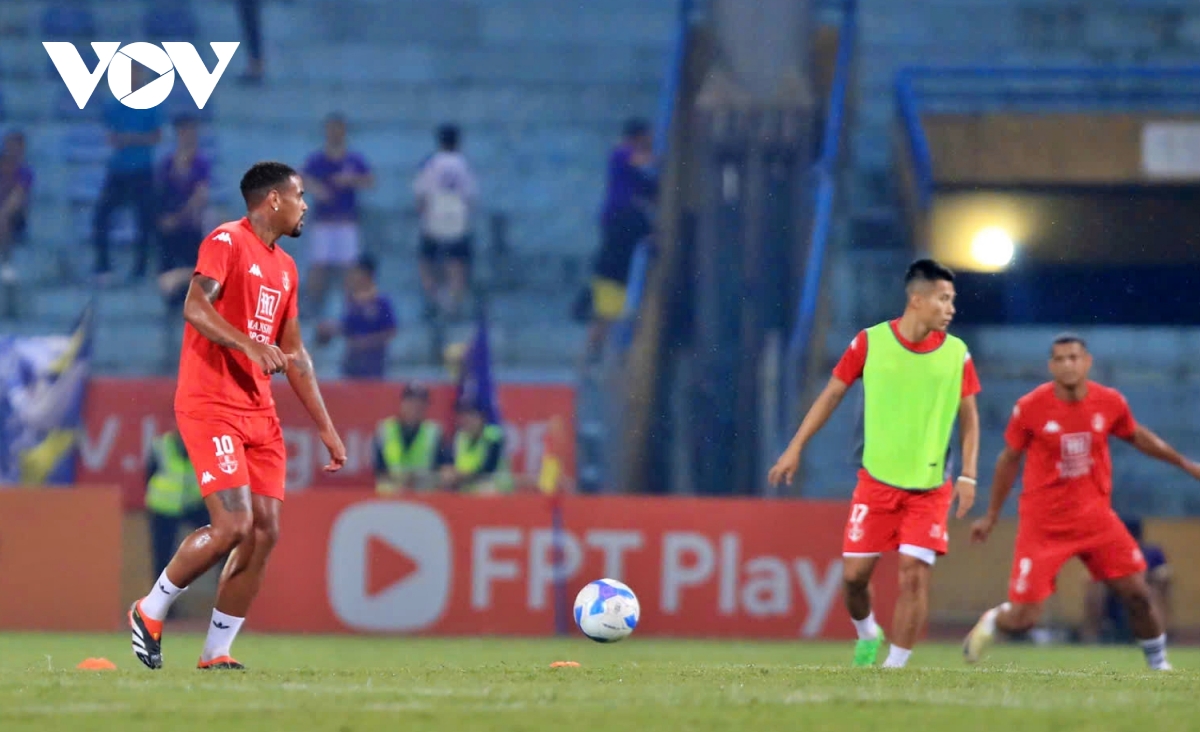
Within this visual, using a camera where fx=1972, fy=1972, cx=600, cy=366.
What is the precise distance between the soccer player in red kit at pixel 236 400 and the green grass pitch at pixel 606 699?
1.11 ft

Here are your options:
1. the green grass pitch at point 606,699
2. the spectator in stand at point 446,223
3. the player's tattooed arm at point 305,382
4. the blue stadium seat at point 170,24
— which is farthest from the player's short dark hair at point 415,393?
the player's tattooed arm at point 305,382

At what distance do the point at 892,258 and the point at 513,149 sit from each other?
4037mm

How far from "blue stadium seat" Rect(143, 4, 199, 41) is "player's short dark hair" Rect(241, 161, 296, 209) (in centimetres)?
1206

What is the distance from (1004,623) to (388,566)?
5.70m

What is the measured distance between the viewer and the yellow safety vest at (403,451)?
607 inches

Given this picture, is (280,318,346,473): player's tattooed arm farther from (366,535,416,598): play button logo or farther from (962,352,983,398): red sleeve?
(366,535,416,598): play button logo

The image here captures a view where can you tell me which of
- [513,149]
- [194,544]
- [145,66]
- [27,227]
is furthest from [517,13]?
[194,544]

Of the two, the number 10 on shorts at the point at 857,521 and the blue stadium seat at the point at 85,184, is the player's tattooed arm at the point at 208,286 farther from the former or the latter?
the blue stadium seat at the point at 85,184

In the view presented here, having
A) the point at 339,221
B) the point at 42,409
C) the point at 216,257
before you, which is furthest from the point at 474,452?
the point at 216,257

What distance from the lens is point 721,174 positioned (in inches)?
664

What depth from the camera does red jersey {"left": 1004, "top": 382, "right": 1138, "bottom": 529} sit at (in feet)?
33.2

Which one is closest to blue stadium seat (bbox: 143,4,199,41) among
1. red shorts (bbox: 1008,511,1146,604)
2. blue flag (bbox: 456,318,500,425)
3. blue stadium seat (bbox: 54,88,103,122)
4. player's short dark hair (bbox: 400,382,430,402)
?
blue stadium seat (bbox: 54,88,103,122)

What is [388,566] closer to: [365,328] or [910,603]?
[365,328]

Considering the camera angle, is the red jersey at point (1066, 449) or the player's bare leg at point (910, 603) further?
the red jersey at point (1066, 449)
